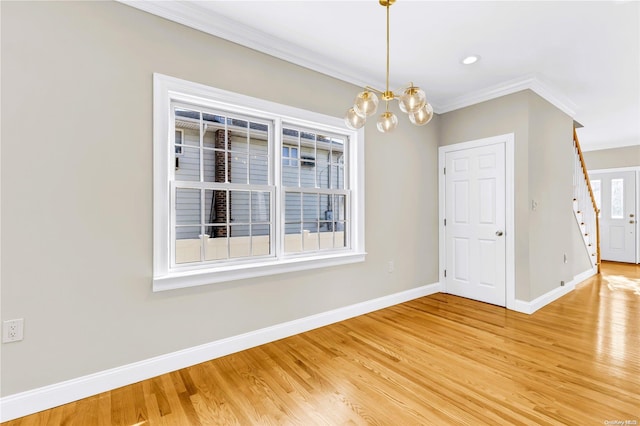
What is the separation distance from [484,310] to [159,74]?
4139 millimetres

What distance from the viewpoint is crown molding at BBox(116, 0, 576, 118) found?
222 cm

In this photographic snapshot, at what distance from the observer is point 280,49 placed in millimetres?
2744

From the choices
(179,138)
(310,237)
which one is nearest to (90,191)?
(179,138)

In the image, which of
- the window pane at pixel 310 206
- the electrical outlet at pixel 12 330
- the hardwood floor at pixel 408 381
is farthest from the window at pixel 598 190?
the electrical outlet at pixel 12 330

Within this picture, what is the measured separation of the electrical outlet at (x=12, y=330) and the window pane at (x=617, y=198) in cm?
992

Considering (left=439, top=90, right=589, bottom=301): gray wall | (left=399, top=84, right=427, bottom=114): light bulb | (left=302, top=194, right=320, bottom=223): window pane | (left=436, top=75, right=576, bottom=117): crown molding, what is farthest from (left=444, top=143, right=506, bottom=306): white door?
(left=399, top=84, right=427, bottom=114): light bulb

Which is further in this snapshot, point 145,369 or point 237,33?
point 237,33

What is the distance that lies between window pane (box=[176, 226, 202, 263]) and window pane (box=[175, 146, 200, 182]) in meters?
0.43

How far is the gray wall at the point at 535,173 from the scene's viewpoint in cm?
349

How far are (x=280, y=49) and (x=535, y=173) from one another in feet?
10.9

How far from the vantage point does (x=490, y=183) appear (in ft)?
12.4

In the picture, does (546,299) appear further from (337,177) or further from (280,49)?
(280,49)

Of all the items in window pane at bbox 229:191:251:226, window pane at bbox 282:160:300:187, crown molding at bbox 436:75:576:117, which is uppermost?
crown molding at bbox 436:75:576:117

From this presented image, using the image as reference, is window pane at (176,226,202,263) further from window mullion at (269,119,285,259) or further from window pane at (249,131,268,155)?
window pane at (249,131,268,155)
